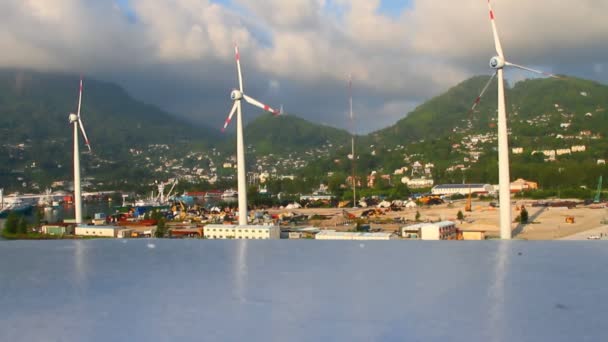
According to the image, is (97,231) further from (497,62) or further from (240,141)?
(497,62)

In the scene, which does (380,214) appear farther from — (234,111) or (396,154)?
(396,154)

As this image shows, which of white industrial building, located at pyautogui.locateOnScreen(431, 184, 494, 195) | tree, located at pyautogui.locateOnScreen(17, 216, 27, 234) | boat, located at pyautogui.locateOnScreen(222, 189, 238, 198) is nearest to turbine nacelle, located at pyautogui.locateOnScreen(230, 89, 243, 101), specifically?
tree, located at pyautogui.locateOnScreen(17, 216, 27, 234)

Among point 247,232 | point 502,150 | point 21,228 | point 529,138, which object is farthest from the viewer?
point 529,138

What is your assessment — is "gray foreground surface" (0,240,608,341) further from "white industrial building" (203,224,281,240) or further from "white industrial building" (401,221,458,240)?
"white industrial building" (203,224,281,240)

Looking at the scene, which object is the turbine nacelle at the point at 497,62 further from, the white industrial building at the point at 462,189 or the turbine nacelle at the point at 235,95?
the white industrial building at the point at 462,189

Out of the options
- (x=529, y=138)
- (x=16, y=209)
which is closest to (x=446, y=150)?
(x=529, y=138)

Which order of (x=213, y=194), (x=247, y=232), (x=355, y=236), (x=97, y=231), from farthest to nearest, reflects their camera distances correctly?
(x=213, y=194) < (x=97, y=231) < (x=247, y=232) < (x=355, y=236)
